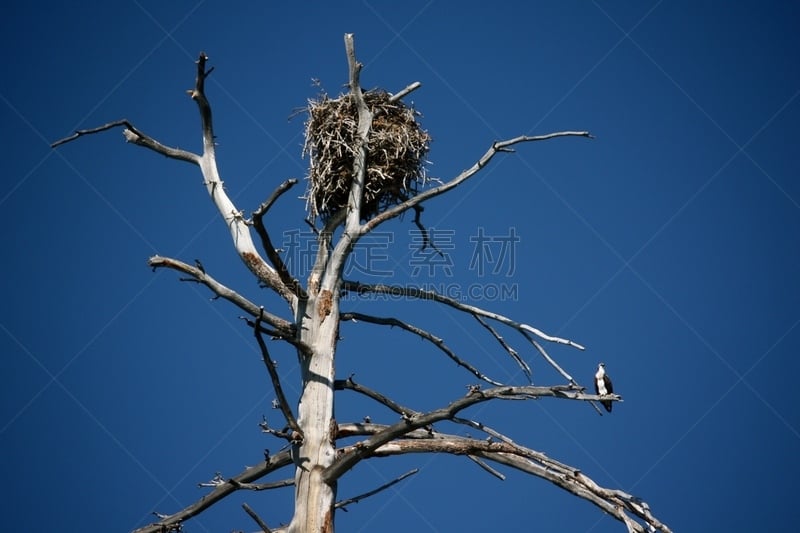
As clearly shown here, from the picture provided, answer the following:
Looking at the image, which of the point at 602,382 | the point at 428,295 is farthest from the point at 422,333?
the point at 602,382

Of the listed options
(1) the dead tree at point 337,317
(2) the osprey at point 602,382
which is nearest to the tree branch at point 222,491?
(1) the dead tree at point 337,317

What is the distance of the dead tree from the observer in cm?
582

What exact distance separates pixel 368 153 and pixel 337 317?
158cm

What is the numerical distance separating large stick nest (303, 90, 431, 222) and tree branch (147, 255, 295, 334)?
1481 mm

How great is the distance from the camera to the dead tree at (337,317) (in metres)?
5.82

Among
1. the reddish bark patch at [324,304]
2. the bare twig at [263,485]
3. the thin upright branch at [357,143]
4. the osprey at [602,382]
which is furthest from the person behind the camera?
the osprey at [602,382]

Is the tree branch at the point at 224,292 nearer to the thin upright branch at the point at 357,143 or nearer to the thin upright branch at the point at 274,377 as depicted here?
the thin upright branch at the point at 274,377

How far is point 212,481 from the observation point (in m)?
6.74

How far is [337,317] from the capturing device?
22.9 ft

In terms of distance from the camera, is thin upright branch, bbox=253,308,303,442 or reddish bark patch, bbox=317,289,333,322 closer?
thin upright branch, bbox=253,308,303,442

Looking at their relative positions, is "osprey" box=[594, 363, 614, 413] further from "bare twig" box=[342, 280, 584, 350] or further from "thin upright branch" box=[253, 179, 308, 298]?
"thin upright branch" box=[253, 179, 308, 298]

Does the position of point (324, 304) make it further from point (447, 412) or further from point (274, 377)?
point (447, 412)

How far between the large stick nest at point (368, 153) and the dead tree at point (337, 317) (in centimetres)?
1

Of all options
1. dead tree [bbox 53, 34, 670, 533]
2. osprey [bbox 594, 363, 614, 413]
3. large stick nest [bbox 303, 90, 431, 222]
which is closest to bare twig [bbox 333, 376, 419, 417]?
dead tree [bbox 53, 34, 670, 533]
